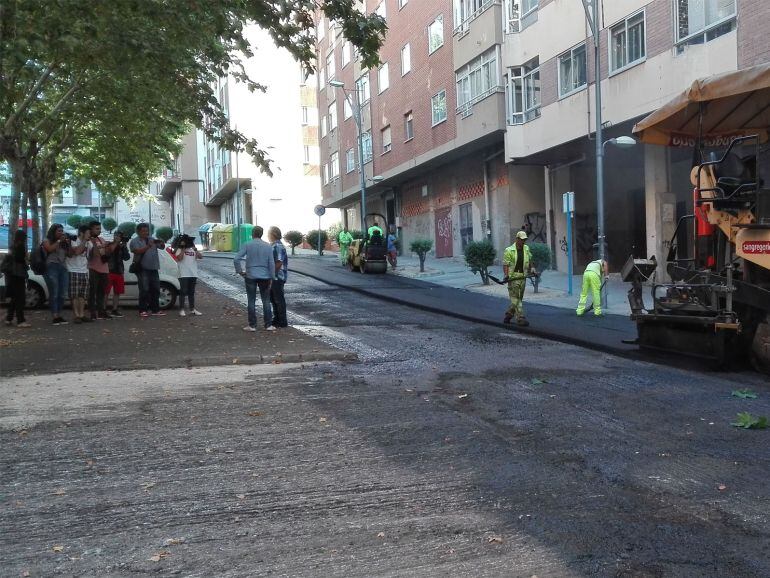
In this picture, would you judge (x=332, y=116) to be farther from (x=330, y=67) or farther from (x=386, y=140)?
(x=386, y=140)

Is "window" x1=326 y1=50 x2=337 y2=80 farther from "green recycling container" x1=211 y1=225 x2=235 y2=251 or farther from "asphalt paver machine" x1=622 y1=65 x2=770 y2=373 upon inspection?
"asphalt paver machine" x1=622 y1=65 x2=770 y2=373

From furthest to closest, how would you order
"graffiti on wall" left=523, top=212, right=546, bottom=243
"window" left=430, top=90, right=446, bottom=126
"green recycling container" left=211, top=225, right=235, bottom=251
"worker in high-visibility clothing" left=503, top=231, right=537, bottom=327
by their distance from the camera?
"green recycling container" left=211, top=225, right=235, bottom=251, "window" left=430, top=90, right=446, bottom=126, "graffiti on wall" left=523, top=212, right=546, bottom=243, "worker in high-visibility clothing" left=503, top=231, right=537, bottom=327

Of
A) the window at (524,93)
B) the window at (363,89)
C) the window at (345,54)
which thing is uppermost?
the window at (345,54)

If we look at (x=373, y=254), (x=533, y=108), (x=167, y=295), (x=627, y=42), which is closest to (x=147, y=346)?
(x=167, y=295)

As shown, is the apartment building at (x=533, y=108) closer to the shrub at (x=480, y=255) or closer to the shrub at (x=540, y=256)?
the shrub at (x=540, y=256)

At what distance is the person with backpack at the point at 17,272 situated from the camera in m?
12.7

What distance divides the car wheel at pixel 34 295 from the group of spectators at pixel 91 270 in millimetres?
1473

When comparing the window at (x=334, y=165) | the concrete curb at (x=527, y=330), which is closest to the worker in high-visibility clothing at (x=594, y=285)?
the concrete curb at (x=527, y=330)

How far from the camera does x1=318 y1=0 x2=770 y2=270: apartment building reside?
18484 millimetres

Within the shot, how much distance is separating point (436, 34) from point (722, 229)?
24678 mm

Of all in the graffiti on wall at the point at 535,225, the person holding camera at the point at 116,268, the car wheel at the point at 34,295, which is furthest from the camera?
the graffiti on wall at the point at 535,225

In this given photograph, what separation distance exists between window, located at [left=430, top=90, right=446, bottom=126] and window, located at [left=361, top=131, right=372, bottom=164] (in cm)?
A: 829

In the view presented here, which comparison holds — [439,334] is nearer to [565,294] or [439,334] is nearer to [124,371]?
[124,371]

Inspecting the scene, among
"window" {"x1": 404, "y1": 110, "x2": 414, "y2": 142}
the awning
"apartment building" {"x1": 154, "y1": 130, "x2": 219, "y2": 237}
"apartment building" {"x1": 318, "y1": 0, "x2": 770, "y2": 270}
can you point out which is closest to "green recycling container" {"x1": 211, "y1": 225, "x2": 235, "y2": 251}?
"apartment building" {"x1": 318, "y1": 0, "x2": 770, "y2": 270}
